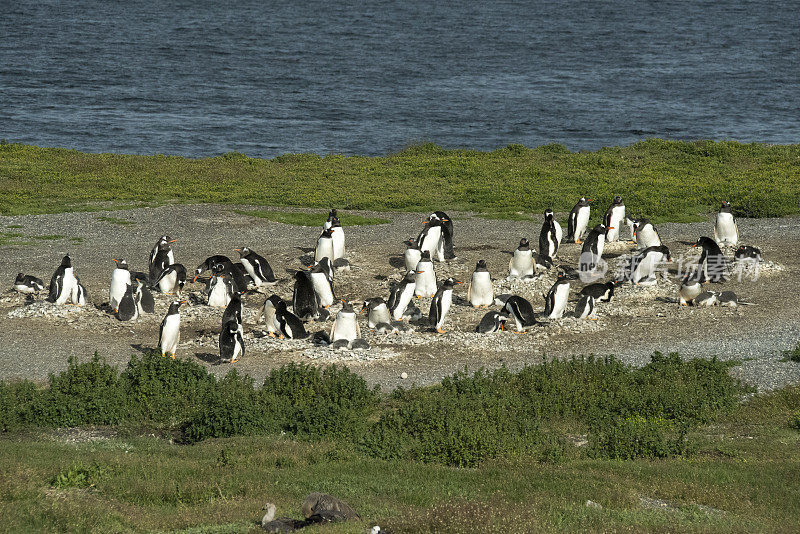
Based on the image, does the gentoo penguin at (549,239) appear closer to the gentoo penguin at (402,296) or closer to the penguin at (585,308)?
the penguin at (585,308)

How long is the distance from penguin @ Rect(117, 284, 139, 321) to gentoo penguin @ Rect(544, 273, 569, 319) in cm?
795

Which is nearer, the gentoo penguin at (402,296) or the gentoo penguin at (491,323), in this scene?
the gentoo penguin at (491,323)

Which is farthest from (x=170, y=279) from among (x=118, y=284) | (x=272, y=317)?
(x=272, y=317)

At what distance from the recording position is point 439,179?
34.4m

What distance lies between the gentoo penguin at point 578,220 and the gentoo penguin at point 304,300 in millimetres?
8420

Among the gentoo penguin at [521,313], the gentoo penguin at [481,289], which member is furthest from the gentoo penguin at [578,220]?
the gentoo penguin at [521,313]

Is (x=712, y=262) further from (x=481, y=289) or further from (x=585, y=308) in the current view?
(x=481, y=289)

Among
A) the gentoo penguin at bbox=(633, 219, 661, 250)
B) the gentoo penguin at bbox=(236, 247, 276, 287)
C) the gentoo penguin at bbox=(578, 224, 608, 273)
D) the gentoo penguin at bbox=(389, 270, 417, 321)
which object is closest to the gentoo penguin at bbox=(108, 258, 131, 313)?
the gentoo penguin at bbox=(236, 247, 276, 287)

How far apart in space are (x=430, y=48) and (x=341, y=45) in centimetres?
722

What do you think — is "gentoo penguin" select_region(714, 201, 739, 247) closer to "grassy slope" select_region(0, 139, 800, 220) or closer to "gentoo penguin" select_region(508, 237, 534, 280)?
"grassy slope" select_region(0, 139, 800, 220)

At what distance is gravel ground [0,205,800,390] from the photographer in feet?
53.4

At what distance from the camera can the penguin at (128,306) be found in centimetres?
1808

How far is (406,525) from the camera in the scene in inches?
316

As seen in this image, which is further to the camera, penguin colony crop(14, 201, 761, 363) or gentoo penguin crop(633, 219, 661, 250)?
gentoo penguin crop(633, 219, 661, 250)
